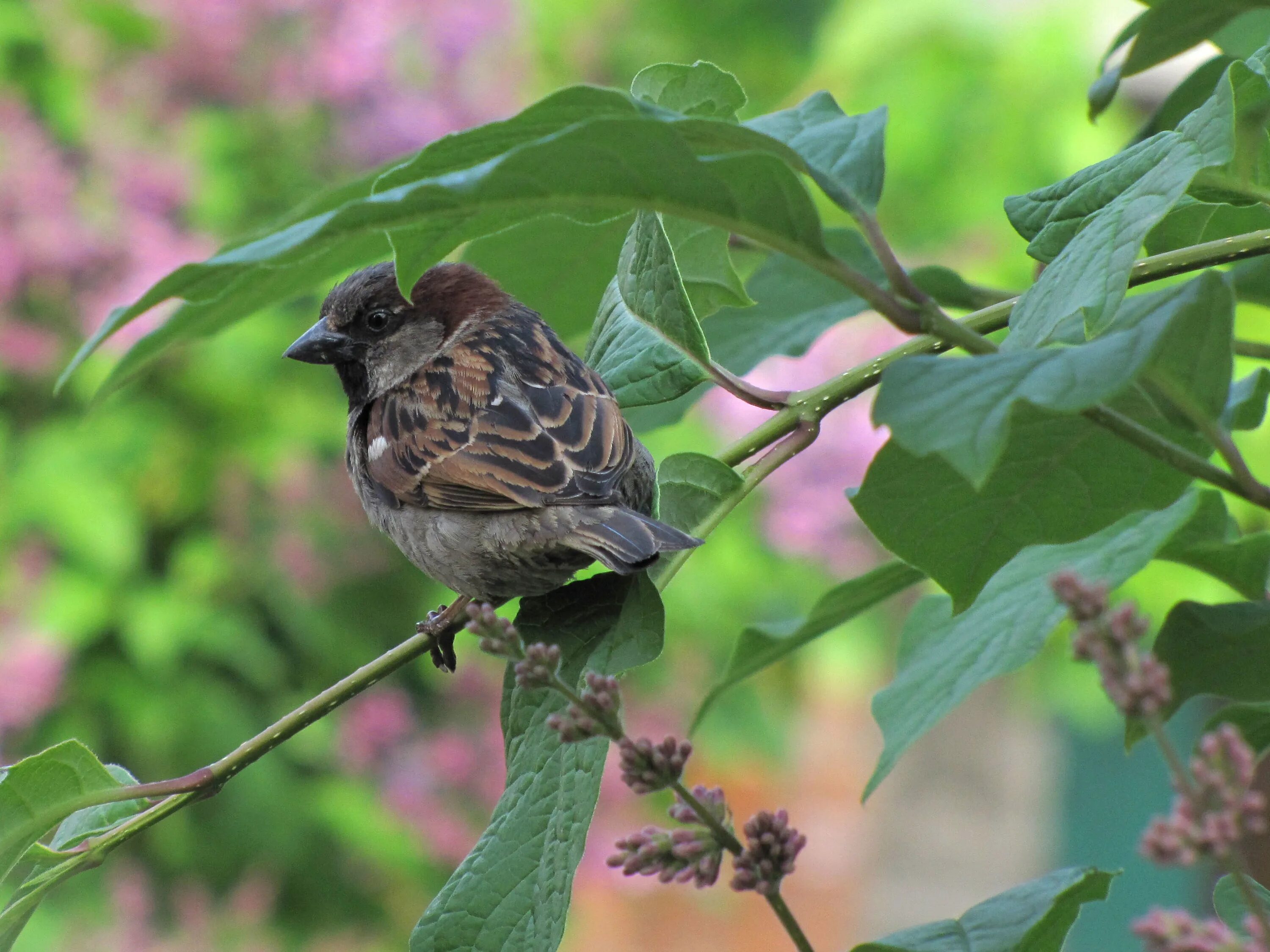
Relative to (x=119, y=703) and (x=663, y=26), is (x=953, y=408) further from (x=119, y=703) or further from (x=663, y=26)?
(x=663, y=26)

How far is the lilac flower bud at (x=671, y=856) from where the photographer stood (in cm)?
61

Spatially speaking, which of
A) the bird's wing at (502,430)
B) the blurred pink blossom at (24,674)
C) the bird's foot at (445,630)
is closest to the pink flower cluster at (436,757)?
the blurred pink blossom at (24,674)

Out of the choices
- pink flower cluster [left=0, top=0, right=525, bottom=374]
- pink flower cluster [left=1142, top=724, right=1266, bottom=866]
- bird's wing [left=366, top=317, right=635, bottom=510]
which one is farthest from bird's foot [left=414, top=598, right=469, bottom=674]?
pink flower cluster [left=0, top=0, right=525, bottom=374]

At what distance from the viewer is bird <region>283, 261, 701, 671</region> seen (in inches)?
43.9

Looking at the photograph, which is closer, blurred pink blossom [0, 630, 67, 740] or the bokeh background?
blurred pink blossom [0, 630, 67, 740]

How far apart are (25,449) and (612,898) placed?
8.96 feet

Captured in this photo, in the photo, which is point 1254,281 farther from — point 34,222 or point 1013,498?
point 34,222

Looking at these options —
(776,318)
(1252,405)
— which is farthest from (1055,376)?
(776,318)

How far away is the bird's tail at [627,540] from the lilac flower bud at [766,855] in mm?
204

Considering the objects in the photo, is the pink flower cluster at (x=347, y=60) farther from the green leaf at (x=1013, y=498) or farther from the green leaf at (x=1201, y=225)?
the green leaf at (x=1013, y=498)

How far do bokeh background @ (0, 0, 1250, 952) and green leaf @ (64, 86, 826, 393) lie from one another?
2.19 meters

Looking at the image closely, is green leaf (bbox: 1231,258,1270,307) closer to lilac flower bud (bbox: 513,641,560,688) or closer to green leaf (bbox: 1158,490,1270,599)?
green leaf (bbox: 1158,490,1270,599)

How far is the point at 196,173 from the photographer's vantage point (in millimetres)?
3145

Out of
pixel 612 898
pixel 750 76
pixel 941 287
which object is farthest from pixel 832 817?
pixel 941 287
